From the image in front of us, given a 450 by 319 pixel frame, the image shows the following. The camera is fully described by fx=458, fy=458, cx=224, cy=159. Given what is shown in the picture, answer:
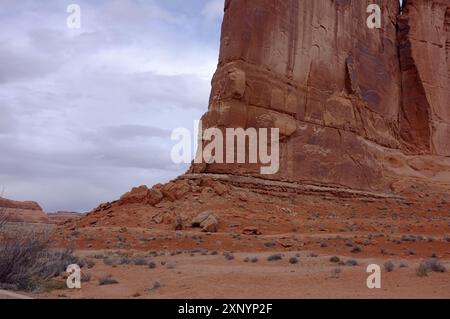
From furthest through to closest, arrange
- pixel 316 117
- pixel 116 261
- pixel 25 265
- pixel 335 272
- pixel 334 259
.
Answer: pixel 316 117, pixel 116 261, pixel 334 259, pixel 335 272, pixel 25 265

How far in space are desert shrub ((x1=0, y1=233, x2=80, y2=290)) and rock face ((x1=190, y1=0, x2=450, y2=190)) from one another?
1249 centimetres

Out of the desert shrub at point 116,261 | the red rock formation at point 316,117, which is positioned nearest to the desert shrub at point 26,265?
the desert shrub at point 116,261

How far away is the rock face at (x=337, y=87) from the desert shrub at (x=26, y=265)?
41.0ft

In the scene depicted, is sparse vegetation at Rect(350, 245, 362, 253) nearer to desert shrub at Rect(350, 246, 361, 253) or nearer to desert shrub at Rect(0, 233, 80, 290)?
desert shrub at Rect(350, 246, 361, 253)

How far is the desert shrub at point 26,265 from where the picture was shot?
7.26 m

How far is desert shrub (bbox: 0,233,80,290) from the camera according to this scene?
7.26 m

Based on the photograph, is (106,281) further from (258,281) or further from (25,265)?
(258,281)

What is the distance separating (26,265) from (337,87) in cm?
2218

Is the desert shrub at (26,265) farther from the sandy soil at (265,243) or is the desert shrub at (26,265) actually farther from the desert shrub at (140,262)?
the desert shrub at (140,262)

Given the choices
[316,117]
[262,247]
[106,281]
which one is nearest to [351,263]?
[262,247]

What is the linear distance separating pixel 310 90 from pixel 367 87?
25.9ft

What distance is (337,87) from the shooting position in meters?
26.8

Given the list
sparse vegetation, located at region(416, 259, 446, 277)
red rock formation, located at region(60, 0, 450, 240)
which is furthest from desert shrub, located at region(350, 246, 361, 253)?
red rock formation, located at region(60, 0, 450, 240)

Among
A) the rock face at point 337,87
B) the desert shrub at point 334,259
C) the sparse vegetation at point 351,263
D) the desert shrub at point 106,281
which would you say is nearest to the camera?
the desert shrub at point 106,281
